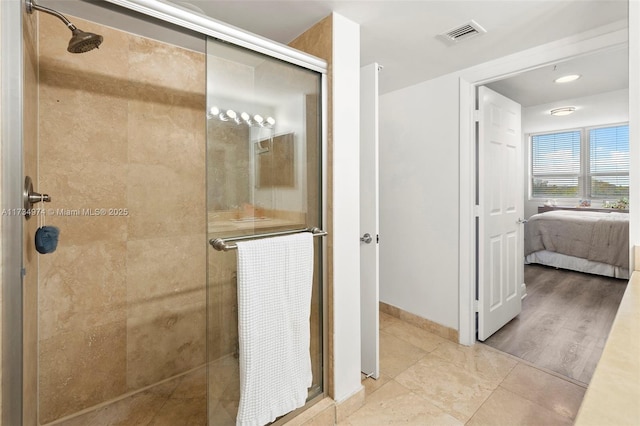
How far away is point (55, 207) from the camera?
1.60m

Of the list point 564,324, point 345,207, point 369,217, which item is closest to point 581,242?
point 564,324

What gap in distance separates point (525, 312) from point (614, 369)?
117 inches

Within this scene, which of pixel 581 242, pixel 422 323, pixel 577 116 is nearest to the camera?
pixel 422 323

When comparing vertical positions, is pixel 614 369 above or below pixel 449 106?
below

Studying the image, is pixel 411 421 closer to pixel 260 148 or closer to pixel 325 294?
pixel 325 294

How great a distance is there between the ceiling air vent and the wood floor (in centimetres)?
229

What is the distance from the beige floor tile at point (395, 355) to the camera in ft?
7.06

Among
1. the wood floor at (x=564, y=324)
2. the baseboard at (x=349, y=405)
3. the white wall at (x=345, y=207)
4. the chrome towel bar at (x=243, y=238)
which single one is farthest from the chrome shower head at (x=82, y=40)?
the wood floor at (x=564, y=324)

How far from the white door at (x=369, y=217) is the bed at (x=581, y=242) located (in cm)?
398

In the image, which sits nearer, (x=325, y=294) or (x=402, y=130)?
(x=325, y=294)

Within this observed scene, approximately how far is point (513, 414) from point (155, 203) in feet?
8.01

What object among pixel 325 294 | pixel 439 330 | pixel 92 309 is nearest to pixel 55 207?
pixel 92 309

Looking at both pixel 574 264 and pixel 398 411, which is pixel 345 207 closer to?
pixel 398 411

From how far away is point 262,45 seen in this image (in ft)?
4.55
